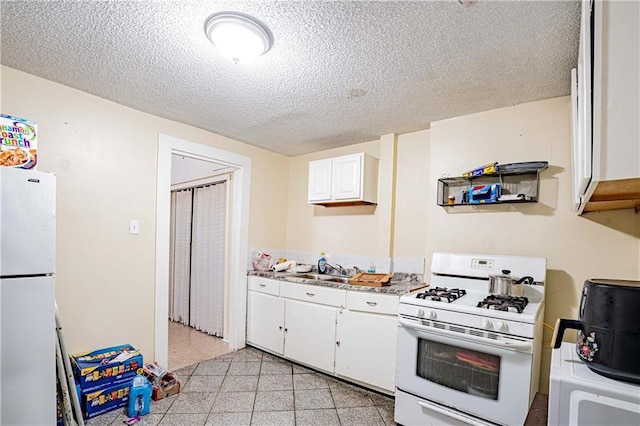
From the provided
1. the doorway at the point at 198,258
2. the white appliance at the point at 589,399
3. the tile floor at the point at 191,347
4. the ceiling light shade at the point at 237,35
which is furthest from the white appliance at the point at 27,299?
the white appliance at the point at 589,399

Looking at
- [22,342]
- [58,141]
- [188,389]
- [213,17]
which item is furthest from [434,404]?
[58,141]

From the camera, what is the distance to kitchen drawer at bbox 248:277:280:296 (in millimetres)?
3100

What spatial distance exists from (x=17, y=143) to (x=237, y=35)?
134 centimetres

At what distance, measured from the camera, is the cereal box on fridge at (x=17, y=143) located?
1.58 meters

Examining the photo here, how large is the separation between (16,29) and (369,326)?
2838 millimetres

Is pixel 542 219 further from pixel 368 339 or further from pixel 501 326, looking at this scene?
pixel 368 339

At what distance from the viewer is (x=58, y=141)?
6.89ft

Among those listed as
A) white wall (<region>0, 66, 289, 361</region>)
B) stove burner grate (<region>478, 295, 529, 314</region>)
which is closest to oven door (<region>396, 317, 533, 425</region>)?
stove burner grate (<region>478, 295, 529, 314</region>)

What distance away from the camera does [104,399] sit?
205 centimetres

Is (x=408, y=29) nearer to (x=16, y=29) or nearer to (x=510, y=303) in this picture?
(x=510, y=303)

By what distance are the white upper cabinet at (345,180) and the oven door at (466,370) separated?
4.54 feet

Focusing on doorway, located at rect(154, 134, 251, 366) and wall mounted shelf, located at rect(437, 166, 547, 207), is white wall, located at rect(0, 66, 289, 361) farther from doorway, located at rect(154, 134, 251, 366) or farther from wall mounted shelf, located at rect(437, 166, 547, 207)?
wall mounted shelf, located at rect(437, 166, 547, 207)

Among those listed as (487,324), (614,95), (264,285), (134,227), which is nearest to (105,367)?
(134,227)

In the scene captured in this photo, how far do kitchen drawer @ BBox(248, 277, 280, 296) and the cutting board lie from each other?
0.84 metres
